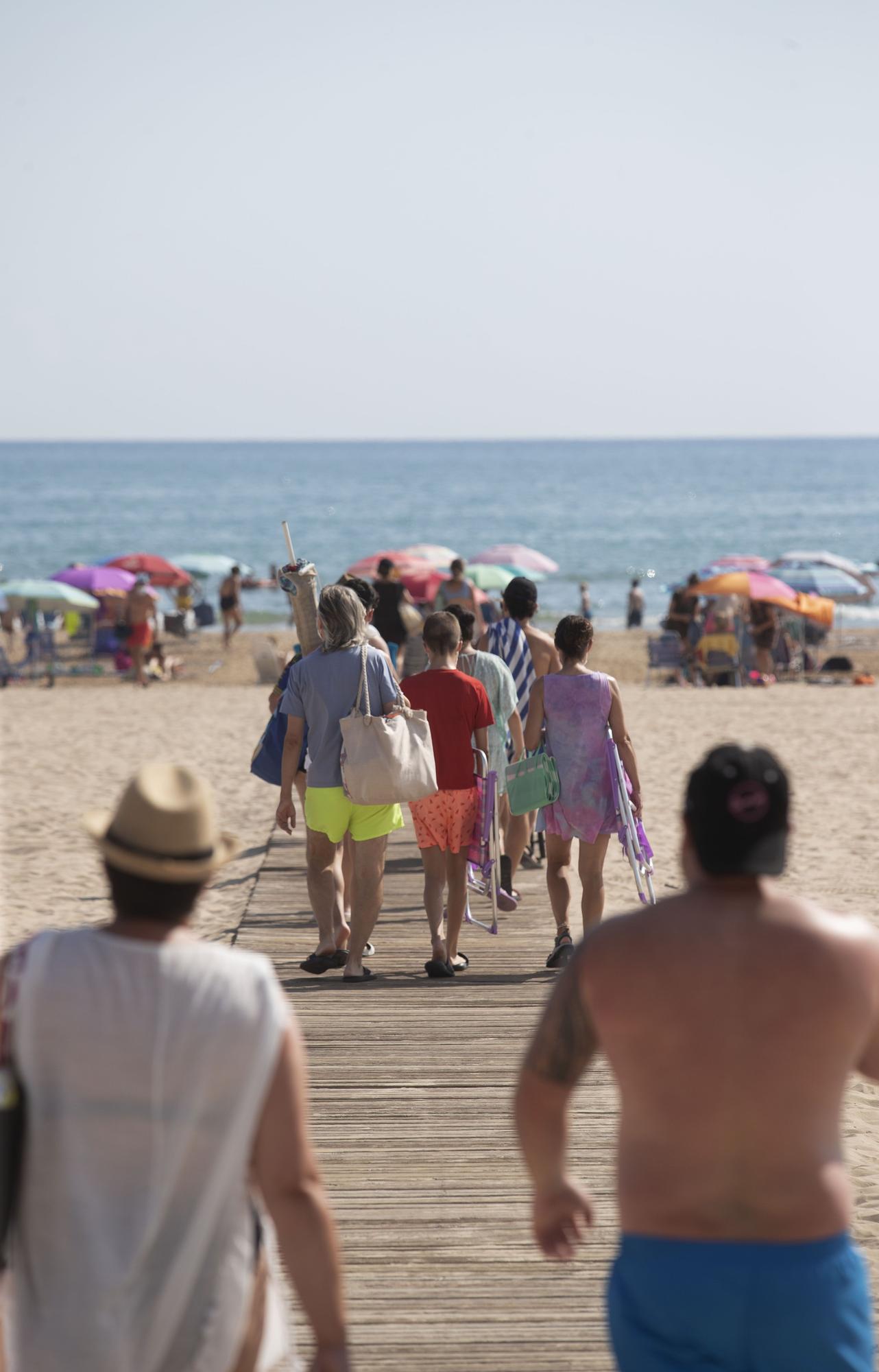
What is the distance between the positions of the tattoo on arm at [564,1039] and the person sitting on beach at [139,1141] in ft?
1.32

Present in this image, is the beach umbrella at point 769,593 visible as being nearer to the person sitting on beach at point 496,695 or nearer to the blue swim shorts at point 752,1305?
the person sitting on beach at point 496,695

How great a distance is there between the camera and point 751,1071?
2125mm

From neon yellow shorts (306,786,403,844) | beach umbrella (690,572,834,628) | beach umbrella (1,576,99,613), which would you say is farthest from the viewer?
beach umbrella (1,576,99,613)

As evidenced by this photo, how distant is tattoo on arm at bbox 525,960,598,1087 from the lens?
2.31m

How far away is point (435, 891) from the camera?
22.4 feet

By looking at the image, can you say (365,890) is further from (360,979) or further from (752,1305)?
(752,1305)

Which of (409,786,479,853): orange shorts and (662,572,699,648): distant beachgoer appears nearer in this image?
(409,786,479,853): orange shorts

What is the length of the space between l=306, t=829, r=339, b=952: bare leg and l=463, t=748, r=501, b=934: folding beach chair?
64 centimetres

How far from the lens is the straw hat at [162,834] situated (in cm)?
217

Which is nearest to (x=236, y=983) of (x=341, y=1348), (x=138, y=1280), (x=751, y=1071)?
(x=138, y=1280)

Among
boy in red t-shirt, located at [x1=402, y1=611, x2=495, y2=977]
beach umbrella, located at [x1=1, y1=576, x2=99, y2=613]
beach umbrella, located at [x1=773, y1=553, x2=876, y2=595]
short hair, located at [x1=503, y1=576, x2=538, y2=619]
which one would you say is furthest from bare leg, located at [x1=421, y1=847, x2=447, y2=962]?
beach umbrella, located at [x1=773, y1=553, x2=876, y2=595]

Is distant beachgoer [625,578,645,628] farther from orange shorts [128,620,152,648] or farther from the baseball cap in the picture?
the baseball cap

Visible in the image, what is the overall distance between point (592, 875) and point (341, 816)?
1.17 metres

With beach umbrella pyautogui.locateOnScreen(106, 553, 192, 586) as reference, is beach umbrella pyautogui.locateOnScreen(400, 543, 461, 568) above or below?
above
